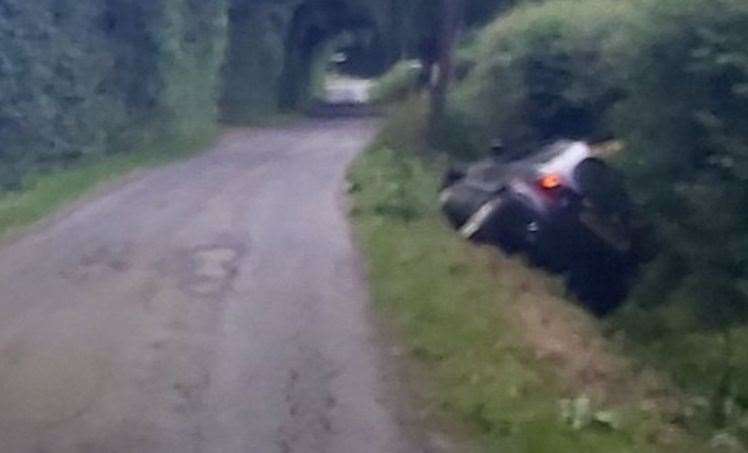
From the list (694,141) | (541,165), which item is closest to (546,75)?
(541,165)

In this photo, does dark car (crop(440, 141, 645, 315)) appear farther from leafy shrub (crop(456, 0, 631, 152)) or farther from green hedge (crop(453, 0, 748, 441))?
leafy shrub (crop(456, 0, 631, 152))

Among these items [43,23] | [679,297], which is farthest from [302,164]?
[679,297]

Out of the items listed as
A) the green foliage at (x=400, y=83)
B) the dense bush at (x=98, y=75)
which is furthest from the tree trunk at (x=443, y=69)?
the green foliage at (x=400, y=83)

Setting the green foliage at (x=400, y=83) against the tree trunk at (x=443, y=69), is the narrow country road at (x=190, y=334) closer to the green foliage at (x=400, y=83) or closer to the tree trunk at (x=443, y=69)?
the tree trunk at (x=443, y=69)

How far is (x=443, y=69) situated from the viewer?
30828 mm

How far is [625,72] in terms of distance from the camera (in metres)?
17.9

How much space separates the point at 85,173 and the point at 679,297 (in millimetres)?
13778

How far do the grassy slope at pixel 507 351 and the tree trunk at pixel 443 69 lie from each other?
33.0 feet

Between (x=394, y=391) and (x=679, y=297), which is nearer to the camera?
(x=394, y=391)

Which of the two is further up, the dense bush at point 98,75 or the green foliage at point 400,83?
the dense bush at point 98,75

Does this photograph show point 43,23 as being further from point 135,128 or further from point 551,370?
point 551,370

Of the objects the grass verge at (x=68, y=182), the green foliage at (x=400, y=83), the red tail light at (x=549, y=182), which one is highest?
the red tail light at (x=549, y=182)

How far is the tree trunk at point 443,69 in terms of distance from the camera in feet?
99.4

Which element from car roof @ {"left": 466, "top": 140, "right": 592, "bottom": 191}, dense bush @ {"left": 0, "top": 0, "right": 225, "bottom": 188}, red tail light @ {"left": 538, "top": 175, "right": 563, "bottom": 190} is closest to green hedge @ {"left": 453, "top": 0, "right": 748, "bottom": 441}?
car roof @ {"left": 466, "top": 140, "right": 592, "bottom": 191}
